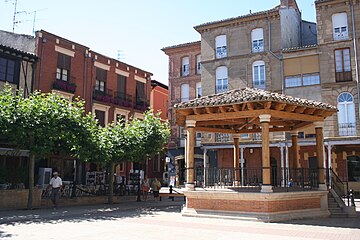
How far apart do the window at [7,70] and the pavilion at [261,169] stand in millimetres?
13009

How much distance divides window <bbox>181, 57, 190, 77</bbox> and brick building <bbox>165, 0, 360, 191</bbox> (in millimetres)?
5151

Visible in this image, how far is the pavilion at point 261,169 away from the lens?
1230 cm

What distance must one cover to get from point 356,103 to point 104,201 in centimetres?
1862

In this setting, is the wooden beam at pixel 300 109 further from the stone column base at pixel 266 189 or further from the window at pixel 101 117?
the window at pixel 101 117

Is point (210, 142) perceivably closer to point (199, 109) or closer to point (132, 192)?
point (132, 192)

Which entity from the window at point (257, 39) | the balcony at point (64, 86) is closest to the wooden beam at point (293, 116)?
the balcony at point (64, 86)

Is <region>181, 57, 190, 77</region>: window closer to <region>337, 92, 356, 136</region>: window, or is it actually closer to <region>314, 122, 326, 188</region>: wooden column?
<region>337, 92, 356, 136</region>: window

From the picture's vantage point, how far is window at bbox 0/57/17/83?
73.0 ft

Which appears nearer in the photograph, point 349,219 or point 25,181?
point 349,219

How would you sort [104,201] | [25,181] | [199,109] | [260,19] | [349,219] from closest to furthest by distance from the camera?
[349,219], [199,109], [25,181], [104,201], [260,19]

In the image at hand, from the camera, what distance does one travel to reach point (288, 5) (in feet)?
106

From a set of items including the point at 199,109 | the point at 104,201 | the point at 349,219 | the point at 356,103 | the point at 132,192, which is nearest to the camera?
the point at 349,219

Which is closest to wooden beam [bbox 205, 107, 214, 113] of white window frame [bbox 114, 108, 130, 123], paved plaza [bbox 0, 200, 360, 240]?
paved plaza [bbox 0, 200, 360, 240]

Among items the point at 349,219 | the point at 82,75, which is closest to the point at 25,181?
the point at 82,75
